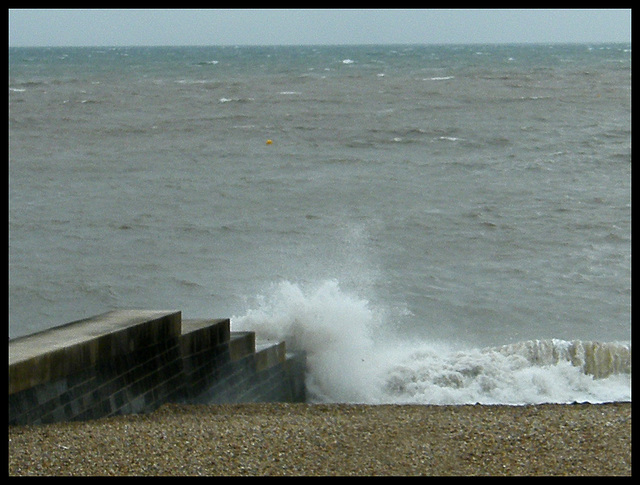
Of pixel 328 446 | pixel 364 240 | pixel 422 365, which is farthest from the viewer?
pixel 364 240

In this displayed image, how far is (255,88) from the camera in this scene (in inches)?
2002

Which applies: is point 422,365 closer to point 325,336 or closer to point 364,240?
point 325,336

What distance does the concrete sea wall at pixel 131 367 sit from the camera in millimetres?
5844

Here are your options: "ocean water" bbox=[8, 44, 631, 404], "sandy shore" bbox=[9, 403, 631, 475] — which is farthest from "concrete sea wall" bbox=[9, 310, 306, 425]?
"ocean water" bbox=[8, 44, 631, 404]

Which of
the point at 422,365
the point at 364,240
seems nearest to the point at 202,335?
the point at 422,365

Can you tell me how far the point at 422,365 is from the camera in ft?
34.5

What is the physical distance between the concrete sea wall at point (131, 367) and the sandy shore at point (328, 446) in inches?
7.3

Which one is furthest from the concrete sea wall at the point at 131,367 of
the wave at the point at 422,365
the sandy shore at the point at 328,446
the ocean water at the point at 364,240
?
the ocean water at the point at 364,240

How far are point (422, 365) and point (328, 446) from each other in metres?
5.26

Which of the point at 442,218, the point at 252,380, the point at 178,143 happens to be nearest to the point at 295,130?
the point at 178,143
